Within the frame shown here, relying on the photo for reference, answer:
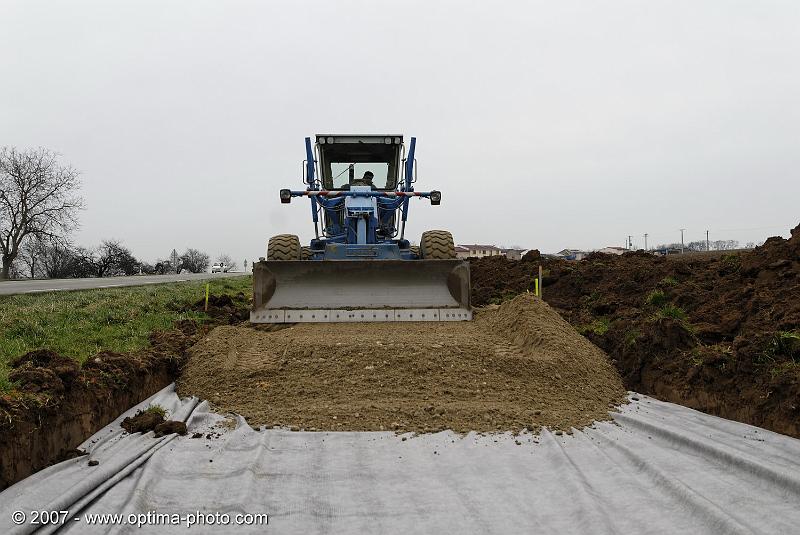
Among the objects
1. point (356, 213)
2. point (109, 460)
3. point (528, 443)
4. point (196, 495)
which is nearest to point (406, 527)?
point (196, 495)

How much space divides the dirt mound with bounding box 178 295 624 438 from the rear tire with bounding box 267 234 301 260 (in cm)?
232

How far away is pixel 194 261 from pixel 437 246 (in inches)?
2792

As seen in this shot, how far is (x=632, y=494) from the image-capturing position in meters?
3.21

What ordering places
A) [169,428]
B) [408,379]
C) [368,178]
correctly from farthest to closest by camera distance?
[368,178], [408,379], [169,428]

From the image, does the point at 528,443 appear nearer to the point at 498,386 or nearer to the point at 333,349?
the point at 498,386

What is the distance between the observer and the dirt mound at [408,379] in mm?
4516

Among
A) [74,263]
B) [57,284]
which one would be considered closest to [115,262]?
[74,263]

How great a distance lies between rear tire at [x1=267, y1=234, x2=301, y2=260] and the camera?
9.04 m

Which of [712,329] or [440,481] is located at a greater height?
[712,329]

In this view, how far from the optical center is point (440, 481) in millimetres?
3371

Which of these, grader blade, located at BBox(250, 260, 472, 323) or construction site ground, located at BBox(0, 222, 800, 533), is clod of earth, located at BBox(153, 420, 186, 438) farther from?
grader blade, located at BBox(250, 260, 472, 323)

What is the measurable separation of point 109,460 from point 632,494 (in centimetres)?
313

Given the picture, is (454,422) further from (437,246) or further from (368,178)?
(368,178)

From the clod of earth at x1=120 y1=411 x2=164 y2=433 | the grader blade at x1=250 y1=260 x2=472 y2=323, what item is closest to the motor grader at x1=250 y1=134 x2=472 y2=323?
the grader blade at x1=250 y1=260 x2=472 y2=323
